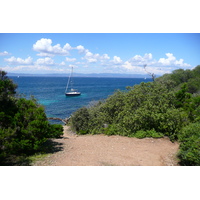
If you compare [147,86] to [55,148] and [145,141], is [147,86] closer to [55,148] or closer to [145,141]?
[145,141]

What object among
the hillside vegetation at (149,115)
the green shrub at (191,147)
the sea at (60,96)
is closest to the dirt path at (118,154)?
the green shrub at (191,147)

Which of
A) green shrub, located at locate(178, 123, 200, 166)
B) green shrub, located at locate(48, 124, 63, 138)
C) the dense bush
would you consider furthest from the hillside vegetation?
the dense bush

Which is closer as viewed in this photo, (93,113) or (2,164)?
(2,164)

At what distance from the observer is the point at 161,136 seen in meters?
10.7

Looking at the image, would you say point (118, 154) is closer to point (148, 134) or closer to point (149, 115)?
point (148, 134)

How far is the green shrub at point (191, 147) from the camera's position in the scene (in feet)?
21.5

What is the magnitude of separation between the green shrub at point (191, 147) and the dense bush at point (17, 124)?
554 centimetres

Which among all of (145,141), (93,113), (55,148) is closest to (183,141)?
(145,141)

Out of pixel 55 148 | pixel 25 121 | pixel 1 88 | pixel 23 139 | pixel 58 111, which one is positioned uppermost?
pixel 1 88

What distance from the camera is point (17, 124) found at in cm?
767

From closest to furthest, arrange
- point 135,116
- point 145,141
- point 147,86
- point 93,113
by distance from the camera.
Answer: point 145,141 → point 135,116 → point 147,86 → point 93,113

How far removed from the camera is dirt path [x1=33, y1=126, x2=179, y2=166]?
7023mm

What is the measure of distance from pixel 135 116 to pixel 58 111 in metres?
25.7

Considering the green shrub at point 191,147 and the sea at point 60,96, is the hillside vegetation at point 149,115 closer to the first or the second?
the green shrub at point 191,147
